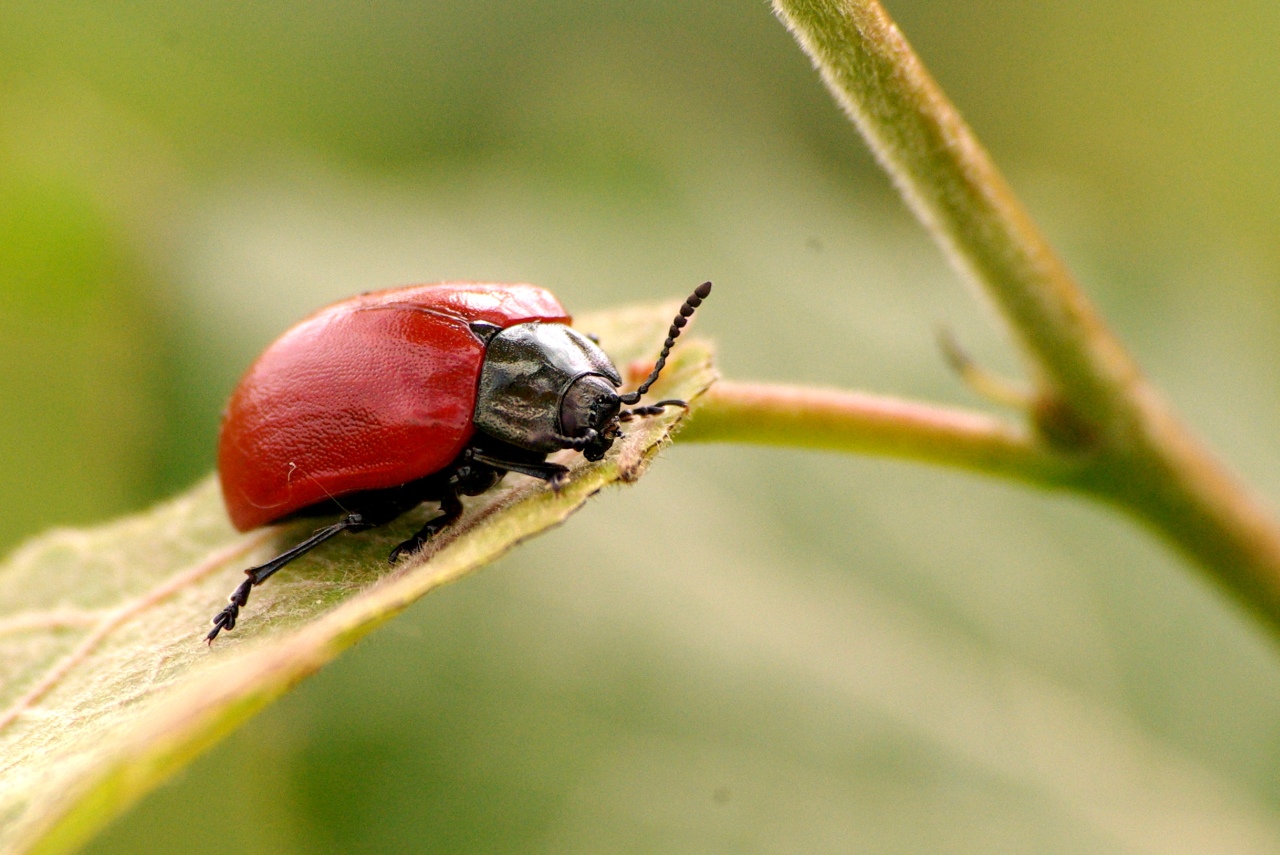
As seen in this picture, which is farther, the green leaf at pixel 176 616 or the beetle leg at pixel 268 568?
the beetle leg at pixel 268 568

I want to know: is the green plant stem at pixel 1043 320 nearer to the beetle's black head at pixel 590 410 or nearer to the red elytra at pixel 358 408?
the beetle's black head at pixel 590 410

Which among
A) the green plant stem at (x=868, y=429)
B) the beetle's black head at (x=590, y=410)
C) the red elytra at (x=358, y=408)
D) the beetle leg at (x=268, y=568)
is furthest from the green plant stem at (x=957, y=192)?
the beetle leg at (x=268, y=568)

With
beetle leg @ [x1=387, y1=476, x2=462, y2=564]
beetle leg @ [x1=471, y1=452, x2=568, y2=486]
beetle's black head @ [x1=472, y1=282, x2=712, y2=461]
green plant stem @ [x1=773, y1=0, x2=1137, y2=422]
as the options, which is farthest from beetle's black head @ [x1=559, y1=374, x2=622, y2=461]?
green plant stem @ [x1=773, y1=0, x2=1137, y2=422]

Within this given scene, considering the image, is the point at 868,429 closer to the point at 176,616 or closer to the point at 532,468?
the point at 532,468

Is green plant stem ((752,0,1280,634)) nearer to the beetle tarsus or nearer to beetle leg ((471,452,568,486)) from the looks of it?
beetle leg ((471,452,568,486))

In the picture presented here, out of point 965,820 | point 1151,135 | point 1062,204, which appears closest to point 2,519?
point 965,820

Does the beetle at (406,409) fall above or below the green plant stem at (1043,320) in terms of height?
below

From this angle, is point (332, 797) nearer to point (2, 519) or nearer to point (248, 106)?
point (2, 519)

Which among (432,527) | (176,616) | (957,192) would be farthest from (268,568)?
(957,192)
